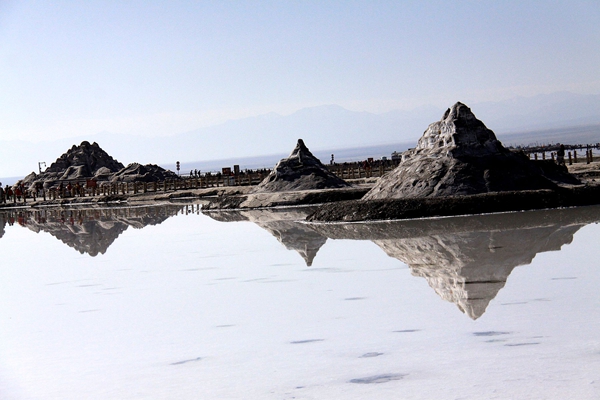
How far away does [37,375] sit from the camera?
6750 mm

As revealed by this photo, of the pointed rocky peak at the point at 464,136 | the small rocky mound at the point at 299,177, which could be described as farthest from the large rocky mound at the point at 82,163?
the pointed rocky peak at the point at 464,136

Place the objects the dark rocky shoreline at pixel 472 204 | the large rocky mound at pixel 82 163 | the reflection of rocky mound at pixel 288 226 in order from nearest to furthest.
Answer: the reflection of rocky mound at pixel 288 226 < the dark rocky shoreline at pixel 472 204 < the large rocky mound at pixel 82 163

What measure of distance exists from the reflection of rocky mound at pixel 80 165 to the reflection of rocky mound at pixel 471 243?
62024 millimetres

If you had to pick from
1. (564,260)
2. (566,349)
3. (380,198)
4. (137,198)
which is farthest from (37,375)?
(137,198)

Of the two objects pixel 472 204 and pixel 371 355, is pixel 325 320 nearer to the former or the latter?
pixel 371 355

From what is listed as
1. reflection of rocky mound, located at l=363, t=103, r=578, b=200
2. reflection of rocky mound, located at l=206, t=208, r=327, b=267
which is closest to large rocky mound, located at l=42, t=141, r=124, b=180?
reflection of rocky mound, located at l=206, t=208, r=327, b=267

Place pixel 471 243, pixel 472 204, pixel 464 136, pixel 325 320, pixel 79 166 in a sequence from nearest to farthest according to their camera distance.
Answer: pixel 325 320 < pixel 471 243 < pixel 472 204 < pixel 464 136 < pixel 79 166

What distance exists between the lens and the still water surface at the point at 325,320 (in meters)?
5.91

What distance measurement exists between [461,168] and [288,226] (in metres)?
4.45

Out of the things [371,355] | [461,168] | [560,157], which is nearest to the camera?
[371,355]

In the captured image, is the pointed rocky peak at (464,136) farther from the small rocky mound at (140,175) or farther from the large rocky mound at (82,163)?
the large rocky mound at (82,163)

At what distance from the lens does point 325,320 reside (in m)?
8.01

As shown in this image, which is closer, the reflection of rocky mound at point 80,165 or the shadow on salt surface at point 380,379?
the shadow on salt surface at point 380,379

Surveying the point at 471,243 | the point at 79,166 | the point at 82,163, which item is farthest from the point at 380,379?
the point at 82,163
